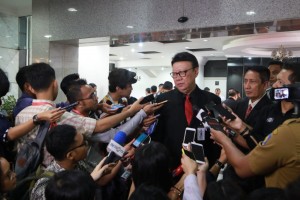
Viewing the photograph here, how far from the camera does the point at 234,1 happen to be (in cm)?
327

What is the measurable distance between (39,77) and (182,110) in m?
1.02

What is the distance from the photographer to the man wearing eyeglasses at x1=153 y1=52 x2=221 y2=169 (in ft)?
7.25

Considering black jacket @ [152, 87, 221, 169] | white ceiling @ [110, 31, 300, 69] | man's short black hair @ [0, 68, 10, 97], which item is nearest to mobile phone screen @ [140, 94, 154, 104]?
black jacket @ [152, 87, 221, 169]

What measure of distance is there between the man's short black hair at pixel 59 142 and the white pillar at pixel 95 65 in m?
5.10

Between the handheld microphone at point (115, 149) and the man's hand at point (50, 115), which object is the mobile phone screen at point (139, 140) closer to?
the handheld microphone at point (115, 149)

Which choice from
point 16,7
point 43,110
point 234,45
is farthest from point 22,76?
point 234,45

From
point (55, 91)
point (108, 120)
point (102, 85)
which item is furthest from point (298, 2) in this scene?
point (102, 85)

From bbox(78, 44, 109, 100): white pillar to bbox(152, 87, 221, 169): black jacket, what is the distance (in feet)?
15.0

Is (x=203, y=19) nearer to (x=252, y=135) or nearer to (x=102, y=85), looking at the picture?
(x=252, y=135)

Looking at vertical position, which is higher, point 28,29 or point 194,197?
point 28,29

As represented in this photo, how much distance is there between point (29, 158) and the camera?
5.81ft

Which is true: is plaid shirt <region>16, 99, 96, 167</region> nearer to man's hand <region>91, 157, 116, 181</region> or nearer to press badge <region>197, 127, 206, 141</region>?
man's hand <region>91, 157, 116, 181</region>

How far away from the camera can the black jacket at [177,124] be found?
2.21 m

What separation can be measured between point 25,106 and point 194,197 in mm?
1385
